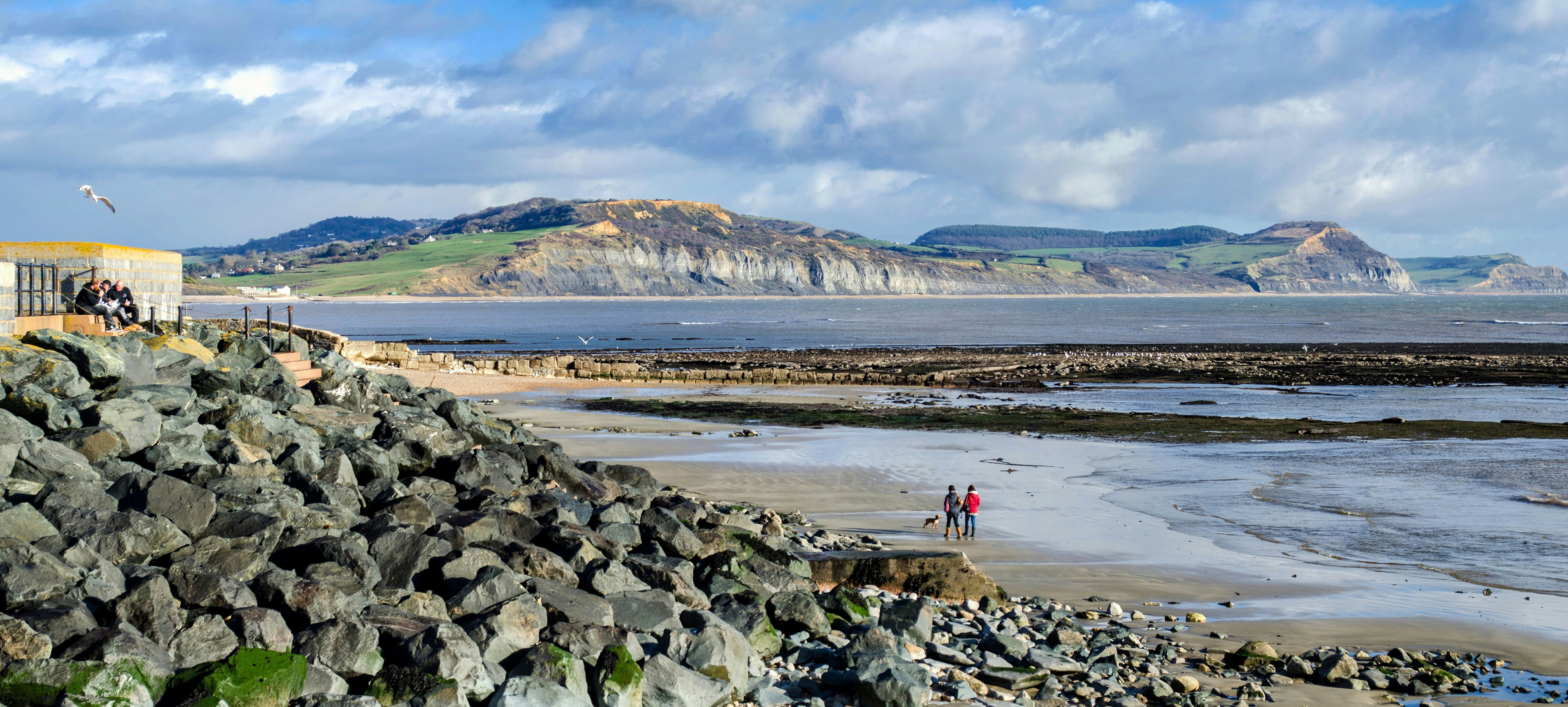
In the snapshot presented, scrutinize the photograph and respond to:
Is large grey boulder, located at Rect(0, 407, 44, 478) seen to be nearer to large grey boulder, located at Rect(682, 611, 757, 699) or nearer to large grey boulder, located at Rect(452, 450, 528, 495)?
large grey boulder, located at Rect(452, 450, 528, 495)

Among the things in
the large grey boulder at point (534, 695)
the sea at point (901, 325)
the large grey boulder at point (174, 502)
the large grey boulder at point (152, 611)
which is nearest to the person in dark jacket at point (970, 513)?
the large grey boulder at point (534, 695)

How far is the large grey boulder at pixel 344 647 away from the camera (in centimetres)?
688

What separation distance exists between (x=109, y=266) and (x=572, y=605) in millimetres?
14792

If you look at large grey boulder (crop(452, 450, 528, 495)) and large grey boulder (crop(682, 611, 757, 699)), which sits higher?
large grey boulder (crop(452, 450, 528, 495))

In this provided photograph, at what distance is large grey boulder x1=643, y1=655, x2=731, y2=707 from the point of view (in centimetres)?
727

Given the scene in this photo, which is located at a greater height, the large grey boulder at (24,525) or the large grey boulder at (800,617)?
the large grey boulder at (24,525)

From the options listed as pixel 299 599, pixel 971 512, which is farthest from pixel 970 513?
pixel 299 599

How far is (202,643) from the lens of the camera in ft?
22.4

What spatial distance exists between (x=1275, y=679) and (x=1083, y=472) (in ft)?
41.3

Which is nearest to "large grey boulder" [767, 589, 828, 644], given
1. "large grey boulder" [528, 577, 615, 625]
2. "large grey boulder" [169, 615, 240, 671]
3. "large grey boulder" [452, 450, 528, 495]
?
"large grey boulder" [528, 577, 615, 625]

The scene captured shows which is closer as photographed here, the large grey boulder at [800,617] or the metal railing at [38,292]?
the large grey boulder at [800,617]

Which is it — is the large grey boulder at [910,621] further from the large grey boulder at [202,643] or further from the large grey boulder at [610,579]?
the large grey boulder at [202,643]

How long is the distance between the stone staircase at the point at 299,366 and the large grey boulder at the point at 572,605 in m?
9.66

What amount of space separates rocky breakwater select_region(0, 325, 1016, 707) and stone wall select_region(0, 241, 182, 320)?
5.86 meters
